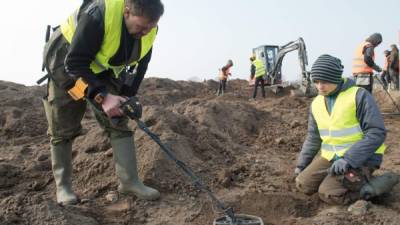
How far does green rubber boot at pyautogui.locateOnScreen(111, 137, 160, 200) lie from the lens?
348 cm

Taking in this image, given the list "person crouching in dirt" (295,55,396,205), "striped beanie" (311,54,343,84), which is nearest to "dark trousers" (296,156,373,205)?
"person crouching in dirt" (295,55,396,205)

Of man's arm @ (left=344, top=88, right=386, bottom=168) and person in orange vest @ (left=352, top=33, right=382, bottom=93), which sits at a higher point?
person in orange vest @ (left=352, top=33, right=382, bottom=93)

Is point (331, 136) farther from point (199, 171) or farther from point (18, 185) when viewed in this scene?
point (18, 185)

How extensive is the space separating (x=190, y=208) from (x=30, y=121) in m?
4.30

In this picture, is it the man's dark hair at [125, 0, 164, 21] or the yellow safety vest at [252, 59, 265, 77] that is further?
the yellow safety vest at [252, 59, 265, 77]

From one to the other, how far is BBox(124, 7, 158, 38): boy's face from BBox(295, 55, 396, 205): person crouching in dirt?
1.39 m

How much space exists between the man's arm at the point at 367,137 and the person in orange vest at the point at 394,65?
10.9 m

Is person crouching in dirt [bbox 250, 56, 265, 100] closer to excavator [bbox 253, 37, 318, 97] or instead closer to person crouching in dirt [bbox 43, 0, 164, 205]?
excavator [bbox 253, 37, 318, 97]

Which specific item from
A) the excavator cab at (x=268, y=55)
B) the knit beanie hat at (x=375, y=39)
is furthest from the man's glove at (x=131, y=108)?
the excavator cab at (x=268, y=55)

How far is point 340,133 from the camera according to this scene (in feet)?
11.7

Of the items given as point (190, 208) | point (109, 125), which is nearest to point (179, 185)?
point (190, 208)

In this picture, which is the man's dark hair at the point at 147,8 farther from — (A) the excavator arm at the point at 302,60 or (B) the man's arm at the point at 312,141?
(A) the excavator arm at the point at 302,60

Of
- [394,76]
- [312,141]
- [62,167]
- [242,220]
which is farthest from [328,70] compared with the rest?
[394,76]

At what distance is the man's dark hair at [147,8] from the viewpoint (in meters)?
2.84
